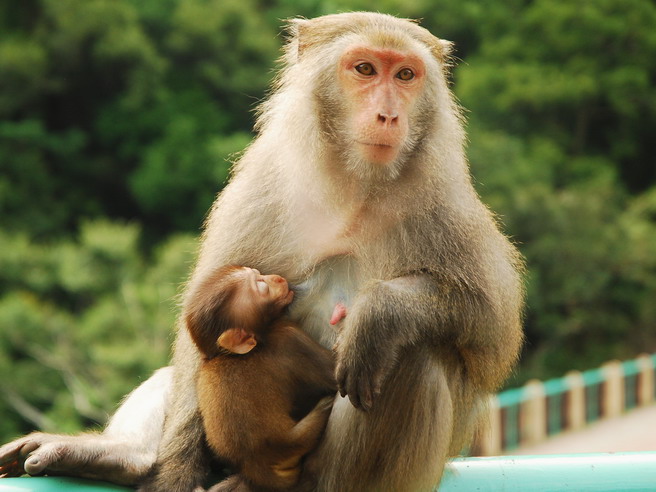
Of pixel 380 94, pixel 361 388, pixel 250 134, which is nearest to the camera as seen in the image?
pixel 361 388

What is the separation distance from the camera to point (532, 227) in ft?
74.9

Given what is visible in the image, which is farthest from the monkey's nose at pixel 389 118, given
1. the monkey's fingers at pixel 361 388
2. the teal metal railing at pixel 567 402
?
the teal metal railing at pixel 567 402

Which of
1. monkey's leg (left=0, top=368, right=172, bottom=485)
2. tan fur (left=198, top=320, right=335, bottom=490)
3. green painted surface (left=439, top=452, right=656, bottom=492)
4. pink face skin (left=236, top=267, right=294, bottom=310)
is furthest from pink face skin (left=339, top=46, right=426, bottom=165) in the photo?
monkey's leg (left=0, top=368, right=172, bottom=485)

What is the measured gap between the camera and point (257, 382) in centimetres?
267

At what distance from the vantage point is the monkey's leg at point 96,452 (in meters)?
2.89

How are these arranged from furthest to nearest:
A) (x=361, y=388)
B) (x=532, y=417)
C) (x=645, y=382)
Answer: (x=645, y=382) < (x=532, y=417) < (x=361, y=388)

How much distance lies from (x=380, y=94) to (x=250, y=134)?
75.3ft

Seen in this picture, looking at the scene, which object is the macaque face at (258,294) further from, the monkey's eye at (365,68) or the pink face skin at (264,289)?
the monkey's eye at (365,68)

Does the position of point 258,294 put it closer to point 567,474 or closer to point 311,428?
point 311,428

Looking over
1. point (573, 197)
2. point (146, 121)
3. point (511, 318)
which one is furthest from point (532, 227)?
point (511, 318)

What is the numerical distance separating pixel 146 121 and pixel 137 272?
846 centimetres

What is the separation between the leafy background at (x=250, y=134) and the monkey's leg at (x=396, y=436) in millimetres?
18333

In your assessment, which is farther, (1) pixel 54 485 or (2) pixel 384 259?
(2) pixel 384 259

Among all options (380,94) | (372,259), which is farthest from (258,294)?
(380,94)
